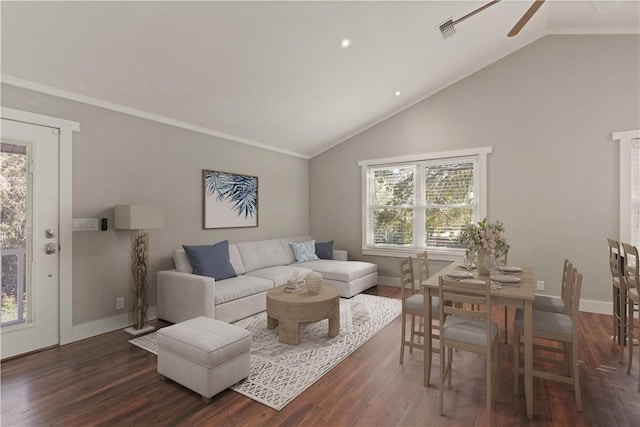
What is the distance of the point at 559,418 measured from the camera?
81.0 inches

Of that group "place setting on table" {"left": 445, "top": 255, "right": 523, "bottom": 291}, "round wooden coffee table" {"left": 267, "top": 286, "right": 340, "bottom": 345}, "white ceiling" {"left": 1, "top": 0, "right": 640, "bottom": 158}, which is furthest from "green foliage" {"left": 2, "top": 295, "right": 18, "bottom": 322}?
"place setting on table" {"left": 445, "top": 255, "right": 523, "bottom": 291}

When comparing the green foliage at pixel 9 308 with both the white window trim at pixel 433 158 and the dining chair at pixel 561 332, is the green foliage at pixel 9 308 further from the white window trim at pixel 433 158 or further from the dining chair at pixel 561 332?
the white window trim at pixel 433 158

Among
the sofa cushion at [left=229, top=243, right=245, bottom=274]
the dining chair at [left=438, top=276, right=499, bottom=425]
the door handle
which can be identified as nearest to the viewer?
the dining chair at [left=438, top=276, right=499, bottom=425]

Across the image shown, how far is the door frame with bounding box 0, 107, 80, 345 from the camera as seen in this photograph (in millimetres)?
3230

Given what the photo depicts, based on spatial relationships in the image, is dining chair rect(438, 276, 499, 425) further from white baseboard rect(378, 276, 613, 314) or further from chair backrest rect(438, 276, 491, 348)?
white baseboard rect(378, 276, 613, 314)

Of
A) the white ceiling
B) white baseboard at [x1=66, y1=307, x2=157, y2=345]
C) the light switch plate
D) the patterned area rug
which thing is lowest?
the patterned area rug

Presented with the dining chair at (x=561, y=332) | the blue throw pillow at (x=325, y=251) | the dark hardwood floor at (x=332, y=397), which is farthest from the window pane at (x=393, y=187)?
the dining chair at (x=561, y=332)

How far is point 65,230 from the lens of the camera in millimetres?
3254

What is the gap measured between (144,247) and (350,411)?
295 centimetres

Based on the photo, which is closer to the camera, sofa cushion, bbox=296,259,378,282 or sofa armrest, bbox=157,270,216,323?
sofa armrest, bbox=157,270,216,323

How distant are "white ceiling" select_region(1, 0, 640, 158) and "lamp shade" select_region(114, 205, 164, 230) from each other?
3.98 ft

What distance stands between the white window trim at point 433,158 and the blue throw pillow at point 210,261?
2692 mm

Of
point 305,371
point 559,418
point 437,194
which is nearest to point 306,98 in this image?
point 437,194

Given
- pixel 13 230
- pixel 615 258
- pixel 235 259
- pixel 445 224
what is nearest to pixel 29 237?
pixel 13 230
